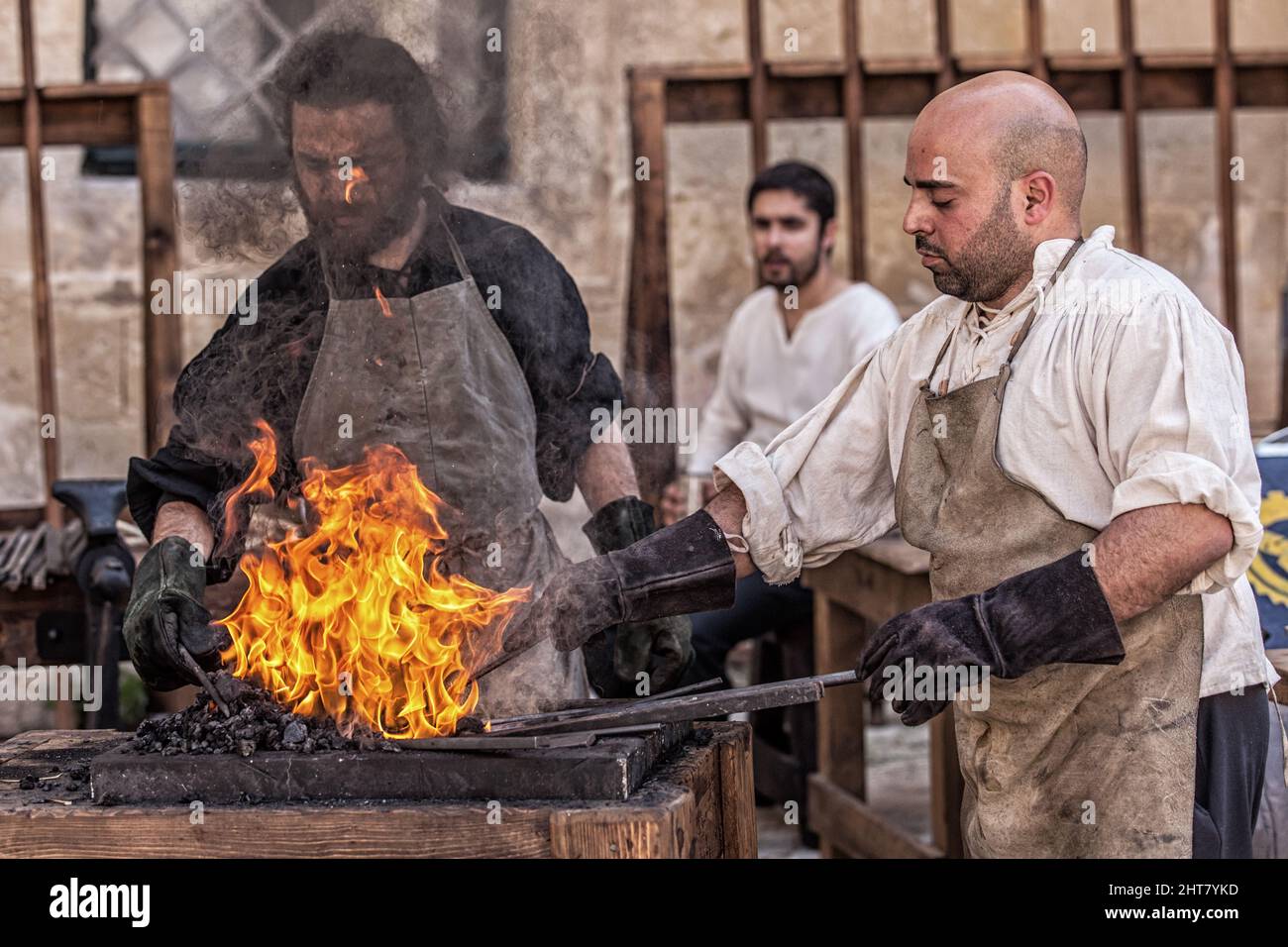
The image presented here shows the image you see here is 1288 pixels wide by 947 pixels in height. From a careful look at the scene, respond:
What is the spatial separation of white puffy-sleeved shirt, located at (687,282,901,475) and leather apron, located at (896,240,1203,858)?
2911 millimetres

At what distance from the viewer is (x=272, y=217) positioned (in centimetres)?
346

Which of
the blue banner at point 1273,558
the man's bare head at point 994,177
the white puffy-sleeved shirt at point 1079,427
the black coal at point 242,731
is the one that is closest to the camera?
the white puffy-sleeved shirt at point 1079,427

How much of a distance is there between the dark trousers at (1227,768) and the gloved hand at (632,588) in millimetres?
915

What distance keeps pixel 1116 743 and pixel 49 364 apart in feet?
14.0

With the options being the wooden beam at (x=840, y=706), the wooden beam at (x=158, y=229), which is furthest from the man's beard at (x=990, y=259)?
the wooden beam at (x=158, y=229)

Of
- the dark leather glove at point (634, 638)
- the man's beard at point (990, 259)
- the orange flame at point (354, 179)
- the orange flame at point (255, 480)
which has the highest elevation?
the orange flame at point (354, 179)

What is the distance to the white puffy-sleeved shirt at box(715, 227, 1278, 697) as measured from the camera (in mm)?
2656

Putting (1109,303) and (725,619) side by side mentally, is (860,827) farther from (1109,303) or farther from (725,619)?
(1109,303)

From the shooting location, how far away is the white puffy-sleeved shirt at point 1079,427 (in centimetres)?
266

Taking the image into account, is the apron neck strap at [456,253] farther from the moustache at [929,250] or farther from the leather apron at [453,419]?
the moustache at [929,250]

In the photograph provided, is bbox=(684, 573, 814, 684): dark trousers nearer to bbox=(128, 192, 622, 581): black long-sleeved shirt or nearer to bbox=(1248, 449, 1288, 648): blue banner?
bbox=(1248, 449, 1288, 648): blue banner

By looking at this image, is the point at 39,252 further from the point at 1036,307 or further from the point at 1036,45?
the point at 1036,307

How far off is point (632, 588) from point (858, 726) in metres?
2.61

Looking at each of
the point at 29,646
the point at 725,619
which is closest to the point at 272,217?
the point at 29,646
